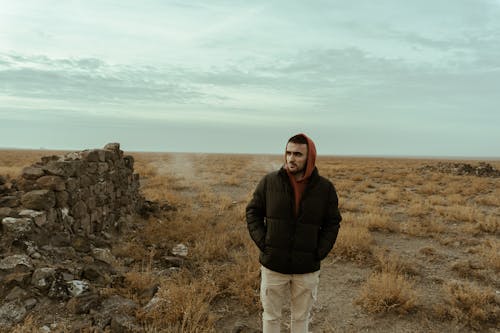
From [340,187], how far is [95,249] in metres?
13.5

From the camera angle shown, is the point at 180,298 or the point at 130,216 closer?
the point at 180,298

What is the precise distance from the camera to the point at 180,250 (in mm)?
7625

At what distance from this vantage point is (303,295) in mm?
3635

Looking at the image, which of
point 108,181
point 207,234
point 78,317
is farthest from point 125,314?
point 108,181

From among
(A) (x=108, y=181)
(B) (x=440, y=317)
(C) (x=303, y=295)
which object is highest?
(A) (x=108, y=181)

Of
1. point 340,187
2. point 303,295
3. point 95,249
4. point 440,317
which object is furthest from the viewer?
point 340,187

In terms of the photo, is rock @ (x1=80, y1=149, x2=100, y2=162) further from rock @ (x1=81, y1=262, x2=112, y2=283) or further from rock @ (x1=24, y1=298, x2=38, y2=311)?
rock @ (x1=24, y1=298, x2=38, y2=311)

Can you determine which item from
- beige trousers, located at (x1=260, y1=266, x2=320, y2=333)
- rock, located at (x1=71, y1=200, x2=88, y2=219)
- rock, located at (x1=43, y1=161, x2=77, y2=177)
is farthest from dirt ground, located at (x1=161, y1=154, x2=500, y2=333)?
rock, located at (x1=43, y1=161, x2=77, y2=177)

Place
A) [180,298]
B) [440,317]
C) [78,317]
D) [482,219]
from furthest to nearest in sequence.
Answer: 1. [482,219]
2. [440,317]
3. [180,298]
4. [78,317]

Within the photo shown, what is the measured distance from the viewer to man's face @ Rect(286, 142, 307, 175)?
3402 mm

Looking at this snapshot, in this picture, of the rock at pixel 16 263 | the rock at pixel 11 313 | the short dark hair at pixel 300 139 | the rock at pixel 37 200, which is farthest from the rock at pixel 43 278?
the short dark hair at pixel 300 139

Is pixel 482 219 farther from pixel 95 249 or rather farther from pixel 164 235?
pixel 95 249

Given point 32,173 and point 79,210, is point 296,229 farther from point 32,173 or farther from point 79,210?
point 32,173

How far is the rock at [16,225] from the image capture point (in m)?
5.40
